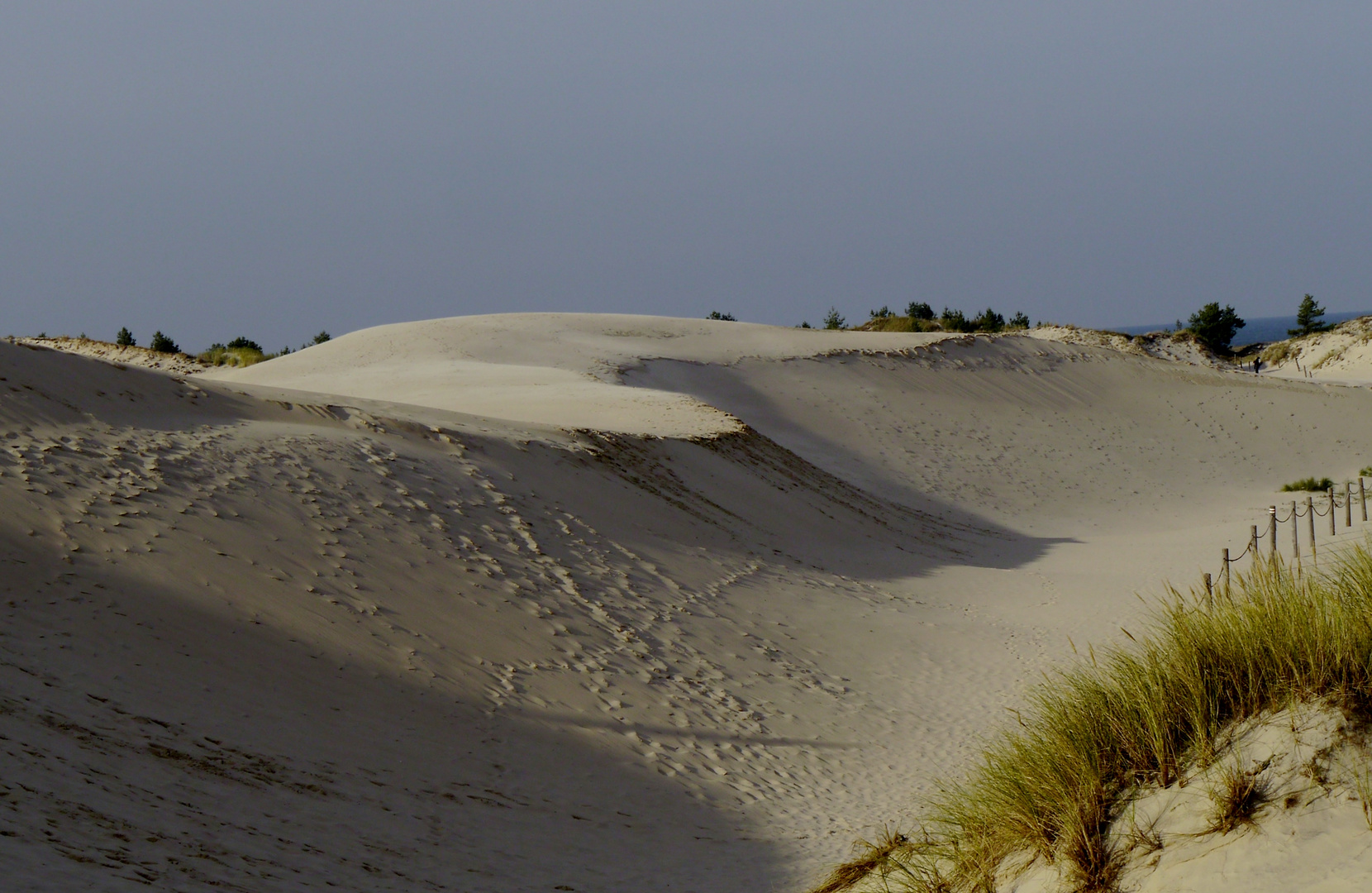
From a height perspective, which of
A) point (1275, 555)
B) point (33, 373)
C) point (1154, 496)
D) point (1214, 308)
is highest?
point (1214, 308)

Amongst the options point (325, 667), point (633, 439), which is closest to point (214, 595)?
point (325, 667)

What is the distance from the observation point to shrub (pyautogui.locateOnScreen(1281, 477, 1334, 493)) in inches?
954

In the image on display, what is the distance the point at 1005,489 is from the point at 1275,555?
65.8 ft

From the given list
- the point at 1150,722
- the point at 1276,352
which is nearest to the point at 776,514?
the point at 1150,722

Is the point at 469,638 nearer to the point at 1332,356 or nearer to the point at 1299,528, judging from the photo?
the point at 1299,528

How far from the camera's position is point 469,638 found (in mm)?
8594

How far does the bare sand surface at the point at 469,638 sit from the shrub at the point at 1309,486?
617 centimetres

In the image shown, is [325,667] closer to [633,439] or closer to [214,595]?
[214,595]

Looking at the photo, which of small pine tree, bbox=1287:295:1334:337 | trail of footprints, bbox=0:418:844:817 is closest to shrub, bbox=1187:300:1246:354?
small pine tree, bbox=1287:295:1334:337

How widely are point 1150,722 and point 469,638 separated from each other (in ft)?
19.1

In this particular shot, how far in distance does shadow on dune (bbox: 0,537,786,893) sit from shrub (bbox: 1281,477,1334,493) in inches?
880

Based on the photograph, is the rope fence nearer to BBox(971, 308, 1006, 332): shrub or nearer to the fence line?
the fence line

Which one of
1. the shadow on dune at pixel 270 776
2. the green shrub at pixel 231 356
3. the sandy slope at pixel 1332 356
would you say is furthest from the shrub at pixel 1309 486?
the green shrub at pixel 231 356

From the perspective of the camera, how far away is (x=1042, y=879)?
3824 mm
